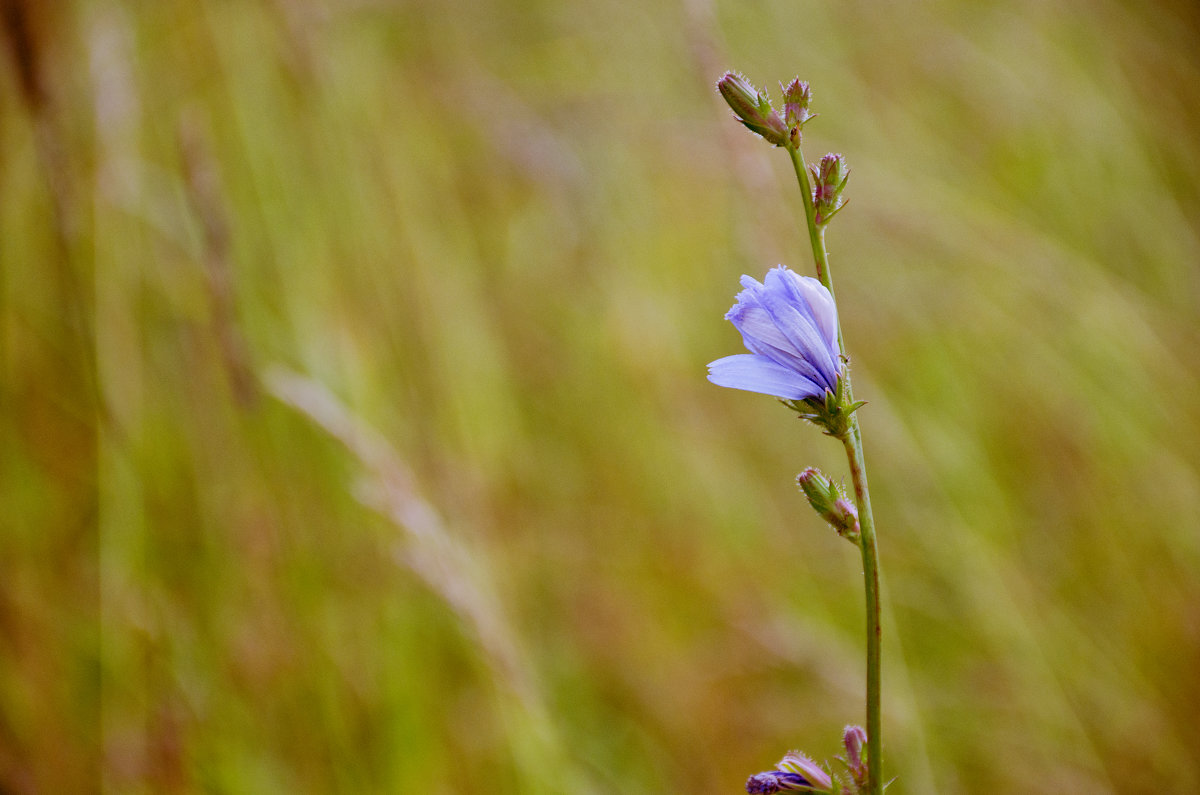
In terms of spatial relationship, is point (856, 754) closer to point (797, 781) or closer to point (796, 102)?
point (797, 781)

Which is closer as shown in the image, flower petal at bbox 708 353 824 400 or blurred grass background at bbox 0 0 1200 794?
flower petal at bbox 708 353 824 400

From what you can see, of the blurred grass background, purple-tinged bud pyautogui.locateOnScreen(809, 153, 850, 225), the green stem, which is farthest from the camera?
the blurred grass background

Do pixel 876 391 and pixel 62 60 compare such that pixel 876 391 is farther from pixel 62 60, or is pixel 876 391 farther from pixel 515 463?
pixel 62 60

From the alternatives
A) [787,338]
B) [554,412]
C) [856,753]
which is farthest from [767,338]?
[554,412]

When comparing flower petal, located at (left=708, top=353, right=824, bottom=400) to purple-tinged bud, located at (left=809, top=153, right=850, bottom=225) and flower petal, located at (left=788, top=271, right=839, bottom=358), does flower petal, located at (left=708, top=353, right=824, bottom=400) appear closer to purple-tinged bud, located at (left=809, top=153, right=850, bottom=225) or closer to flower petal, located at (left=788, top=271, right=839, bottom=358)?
flower petal, located at (left=788, top=271, right=839, bottom=358)

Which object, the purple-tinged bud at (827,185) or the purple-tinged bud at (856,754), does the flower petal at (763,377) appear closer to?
the purple-tinged bud at (827,185)

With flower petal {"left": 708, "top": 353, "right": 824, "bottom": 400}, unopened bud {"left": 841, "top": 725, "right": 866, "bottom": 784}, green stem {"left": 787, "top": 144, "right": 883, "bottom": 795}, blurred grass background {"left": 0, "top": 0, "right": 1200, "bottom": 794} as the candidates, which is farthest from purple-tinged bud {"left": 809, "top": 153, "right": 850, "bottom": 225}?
blurred grass background {"left": 0, "top": 0, "right": 1200, "bottom": 794}

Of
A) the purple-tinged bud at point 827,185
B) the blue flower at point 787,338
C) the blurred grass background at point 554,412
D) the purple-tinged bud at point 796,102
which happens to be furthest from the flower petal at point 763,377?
the blurred grass background at point 554,412
